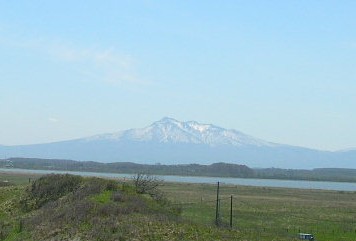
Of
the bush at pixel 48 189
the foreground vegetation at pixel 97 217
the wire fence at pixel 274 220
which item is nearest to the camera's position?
the foreground vegetation at pixel 97 217

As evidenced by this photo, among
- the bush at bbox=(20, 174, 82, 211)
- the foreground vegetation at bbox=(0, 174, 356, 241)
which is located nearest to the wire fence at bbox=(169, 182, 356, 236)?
the foreground vegetation at bbox=(0, 174, 356, 241)

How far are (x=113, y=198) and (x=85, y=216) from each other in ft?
11.6

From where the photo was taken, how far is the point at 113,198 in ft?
97.1

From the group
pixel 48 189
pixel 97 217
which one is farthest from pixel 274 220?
pixel 97 217

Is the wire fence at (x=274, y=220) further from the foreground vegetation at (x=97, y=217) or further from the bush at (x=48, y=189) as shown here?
the bush at (x=48, y=189)

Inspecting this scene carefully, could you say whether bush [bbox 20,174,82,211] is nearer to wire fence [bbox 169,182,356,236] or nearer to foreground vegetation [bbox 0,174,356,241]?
foreground vegetation [bbox 0,174,356,241]

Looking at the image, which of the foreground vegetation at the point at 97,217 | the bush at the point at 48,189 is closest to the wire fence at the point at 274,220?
the foreground vegetation at the point at 97,217

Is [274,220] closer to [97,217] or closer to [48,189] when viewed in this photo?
[48,189]

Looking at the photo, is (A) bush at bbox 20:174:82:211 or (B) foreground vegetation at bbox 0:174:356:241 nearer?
(B) foreground vegetation at bbox 0:174:356:241

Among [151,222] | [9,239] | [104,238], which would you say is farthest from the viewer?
[9,239]

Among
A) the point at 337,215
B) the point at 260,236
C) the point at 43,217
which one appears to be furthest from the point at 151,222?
the point at 337,215

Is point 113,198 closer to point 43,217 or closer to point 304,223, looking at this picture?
point 43,217

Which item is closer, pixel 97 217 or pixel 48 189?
pixel 97 217

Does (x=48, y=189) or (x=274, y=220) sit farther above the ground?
(x=48, y=189)
